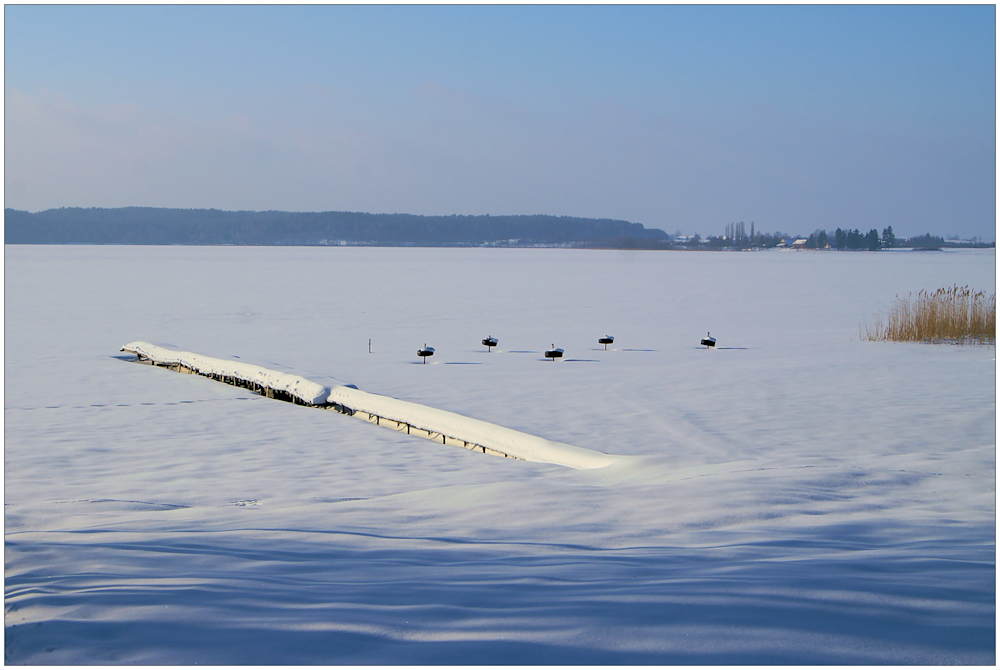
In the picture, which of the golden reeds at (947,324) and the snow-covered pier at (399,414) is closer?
the snow-covered pier at (399,414)

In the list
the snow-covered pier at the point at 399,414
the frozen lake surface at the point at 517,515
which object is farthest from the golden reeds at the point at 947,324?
the snow-covered pier at the point at 399,414

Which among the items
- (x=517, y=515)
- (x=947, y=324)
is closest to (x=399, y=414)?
(x=517, y=515)

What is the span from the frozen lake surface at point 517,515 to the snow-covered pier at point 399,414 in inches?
10.9

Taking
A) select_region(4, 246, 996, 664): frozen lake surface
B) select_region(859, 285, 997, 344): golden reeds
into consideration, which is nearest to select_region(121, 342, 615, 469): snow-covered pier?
select_region(4, 246, 996, 664): frozen lake surface

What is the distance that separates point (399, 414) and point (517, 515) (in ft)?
13.4

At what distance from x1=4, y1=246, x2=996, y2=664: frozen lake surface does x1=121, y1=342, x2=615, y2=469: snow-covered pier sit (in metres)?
0.28

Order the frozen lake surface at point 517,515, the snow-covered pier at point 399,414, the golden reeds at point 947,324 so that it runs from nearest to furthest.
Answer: the frozen lake surface at point 517,515 < the snow-covered pier at point 399,414 < the golden reeds at point 947,324

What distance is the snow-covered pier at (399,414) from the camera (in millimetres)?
7176

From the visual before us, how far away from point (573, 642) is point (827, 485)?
322cm

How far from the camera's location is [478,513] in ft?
16.3

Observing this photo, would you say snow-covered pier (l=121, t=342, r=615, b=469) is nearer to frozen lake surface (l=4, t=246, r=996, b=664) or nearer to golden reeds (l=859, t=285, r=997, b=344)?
frozen lake surface (l=4, t=246, r=996, b=664)

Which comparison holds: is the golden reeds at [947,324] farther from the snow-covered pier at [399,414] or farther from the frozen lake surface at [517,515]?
the snow-covered pier at [399,414]

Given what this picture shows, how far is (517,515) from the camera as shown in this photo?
193 inches

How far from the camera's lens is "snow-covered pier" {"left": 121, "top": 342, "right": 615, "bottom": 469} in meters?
7.18
